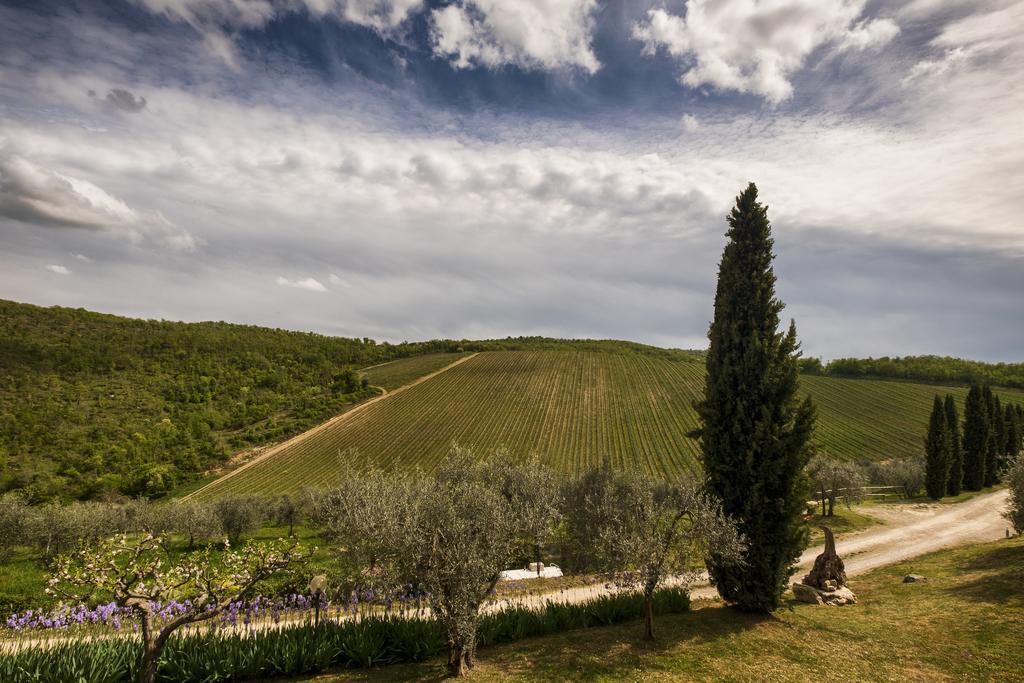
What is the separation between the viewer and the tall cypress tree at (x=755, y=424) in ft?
55.1

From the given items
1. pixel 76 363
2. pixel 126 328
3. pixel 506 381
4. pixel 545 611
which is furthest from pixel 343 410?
pixel 545 611

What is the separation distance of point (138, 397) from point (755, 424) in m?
113

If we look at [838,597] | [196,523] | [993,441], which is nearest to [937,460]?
[993,441]

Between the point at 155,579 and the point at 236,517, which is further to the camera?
the point at 236,517

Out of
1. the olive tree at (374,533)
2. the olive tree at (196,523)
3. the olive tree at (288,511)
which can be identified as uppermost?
the olive tree at (374,533)

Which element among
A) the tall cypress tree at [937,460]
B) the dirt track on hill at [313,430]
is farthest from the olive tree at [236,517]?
the tall cypress tree at [937,460]

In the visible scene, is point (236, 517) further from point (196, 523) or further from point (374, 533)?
point (374, 533)

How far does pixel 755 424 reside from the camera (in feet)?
56.4

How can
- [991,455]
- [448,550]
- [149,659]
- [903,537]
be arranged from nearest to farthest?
[149,659]
[448,550]
[903,537]
[991,455]

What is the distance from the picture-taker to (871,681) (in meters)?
12.1

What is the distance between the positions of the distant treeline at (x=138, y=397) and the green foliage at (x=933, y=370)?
44964mm

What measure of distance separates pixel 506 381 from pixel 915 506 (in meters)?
75.5

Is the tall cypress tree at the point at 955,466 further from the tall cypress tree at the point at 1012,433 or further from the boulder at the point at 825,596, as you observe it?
the boulder at the point at 825,596

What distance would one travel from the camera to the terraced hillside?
69.8 m
